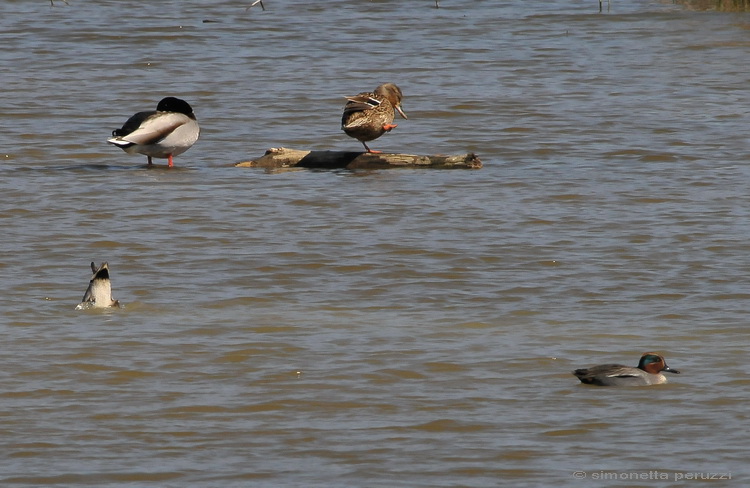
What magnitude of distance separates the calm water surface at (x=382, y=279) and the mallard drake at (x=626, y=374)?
69 millimetres

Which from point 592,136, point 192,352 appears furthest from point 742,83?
point 192,352

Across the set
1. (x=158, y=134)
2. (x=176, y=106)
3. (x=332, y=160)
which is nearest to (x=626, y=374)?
(x=332, y=160)

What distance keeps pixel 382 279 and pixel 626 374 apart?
2.85m

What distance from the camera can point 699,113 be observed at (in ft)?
55.2

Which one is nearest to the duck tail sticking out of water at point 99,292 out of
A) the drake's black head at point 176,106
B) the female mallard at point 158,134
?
the female mallard at point 158,134

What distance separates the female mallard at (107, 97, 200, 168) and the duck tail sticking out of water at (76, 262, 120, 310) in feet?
17.2

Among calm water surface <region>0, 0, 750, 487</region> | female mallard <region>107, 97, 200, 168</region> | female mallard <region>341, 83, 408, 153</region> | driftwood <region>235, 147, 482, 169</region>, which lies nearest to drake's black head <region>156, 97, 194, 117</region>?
female mallard <region>107, 97, 200, 168</region>

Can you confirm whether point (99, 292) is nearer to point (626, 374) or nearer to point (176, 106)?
point (626, 374)

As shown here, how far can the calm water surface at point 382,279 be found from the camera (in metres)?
6.62

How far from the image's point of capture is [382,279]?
991 centimetres

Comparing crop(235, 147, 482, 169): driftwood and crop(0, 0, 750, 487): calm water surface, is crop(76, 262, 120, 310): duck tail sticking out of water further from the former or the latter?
crop(235, 147, 482, 169): driftwood

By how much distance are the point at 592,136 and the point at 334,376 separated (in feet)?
27.9

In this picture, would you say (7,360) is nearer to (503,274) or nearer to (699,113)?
(503,274)

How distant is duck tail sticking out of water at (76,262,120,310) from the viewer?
874cm
